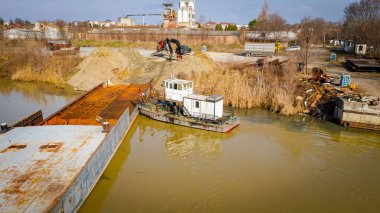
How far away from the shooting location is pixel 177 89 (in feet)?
67.8

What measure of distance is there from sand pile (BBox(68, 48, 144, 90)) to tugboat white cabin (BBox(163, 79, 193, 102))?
43.4 ft

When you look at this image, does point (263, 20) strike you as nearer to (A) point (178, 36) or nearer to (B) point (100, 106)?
(A) point (178, 36)

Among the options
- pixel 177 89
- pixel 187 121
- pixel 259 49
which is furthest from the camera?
pixel 259 49

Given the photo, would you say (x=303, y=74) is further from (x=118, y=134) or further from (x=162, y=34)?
(x=162, y=34)

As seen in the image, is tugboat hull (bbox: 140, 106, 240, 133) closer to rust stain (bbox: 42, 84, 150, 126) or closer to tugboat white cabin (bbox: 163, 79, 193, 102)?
tugboat white cabin (bbox: 163, 79, 193, 102)

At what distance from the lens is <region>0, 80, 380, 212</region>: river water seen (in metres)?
11.8

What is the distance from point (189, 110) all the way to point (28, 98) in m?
19.4

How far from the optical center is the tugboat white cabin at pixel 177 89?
2056 centimetres

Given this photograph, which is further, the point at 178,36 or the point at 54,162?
the point at 178,36

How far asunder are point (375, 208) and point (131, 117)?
50.0 feet

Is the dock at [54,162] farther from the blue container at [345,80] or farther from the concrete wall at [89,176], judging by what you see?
the blue container at [345,80]

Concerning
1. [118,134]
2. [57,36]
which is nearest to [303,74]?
[118,134]

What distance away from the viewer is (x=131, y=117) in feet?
64.9

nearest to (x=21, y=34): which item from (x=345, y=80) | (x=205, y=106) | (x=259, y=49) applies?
(x=259, y=49)
